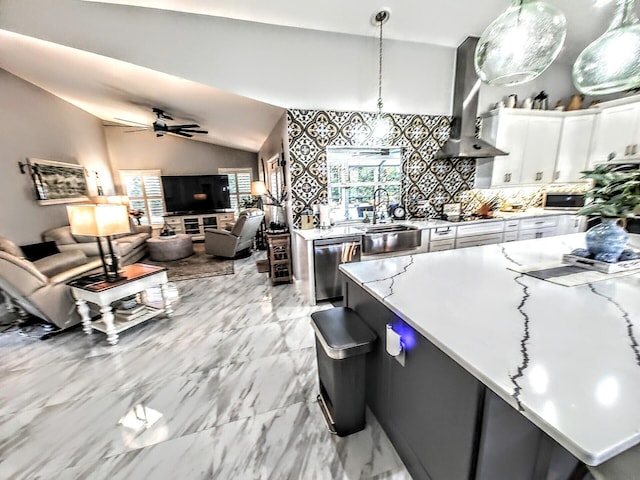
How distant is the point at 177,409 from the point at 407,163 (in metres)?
3.81

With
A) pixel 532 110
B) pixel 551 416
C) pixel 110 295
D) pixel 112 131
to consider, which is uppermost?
pixel 112 131

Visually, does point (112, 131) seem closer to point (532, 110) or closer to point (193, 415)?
point (193, 415)

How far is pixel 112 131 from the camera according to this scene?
6.77m

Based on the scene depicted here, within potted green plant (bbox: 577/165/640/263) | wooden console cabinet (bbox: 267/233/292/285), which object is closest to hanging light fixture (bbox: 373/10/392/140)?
wooden console cabinet (bbox: 267/233/292/285)

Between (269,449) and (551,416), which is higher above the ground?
(551,416)

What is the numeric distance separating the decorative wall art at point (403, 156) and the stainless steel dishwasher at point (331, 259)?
2.36 feet

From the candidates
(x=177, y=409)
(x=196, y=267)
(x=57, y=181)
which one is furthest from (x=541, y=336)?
(x=57, y=181)

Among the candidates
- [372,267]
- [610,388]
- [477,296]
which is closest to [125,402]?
[372,267]

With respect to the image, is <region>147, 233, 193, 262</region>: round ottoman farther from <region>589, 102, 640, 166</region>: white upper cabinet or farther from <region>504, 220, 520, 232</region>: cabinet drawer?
<region>589, 102, 640, 166</region>: white upper cabinet

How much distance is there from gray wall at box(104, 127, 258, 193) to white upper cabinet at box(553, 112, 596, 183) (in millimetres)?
7013

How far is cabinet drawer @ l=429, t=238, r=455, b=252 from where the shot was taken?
3420 millimetres

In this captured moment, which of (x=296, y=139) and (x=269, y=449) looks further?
(x=296, y=139)

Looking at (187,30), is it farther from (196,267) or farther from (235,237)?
(196,267)

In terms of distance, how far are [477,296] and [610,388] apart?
575mm
